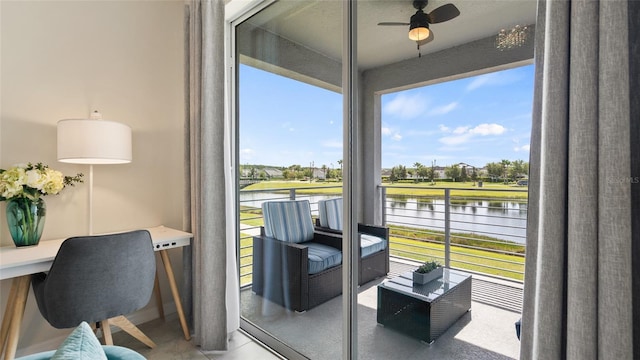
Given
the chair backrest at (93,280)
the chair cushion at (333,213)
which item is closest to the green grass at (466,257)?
the chair cushion at (333,213)

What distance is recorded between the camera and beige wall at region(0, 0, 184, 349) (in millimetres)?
1963

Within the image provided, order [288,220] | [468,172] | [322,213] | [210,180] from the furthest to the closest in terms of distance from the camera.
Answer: [288,220]
[210,180]
[322,213]
[468,172]

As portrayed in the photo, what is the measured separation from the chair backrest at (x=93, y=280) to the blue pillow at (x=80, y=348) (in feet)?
3.00

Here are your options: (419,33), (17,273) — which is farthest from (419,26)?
(17,273)

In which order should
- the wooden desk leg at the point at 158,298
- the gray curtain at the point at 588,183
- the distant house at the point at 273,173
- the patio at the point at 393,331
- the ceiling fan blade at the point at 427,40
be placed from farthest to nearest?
1. the wooden desk leg at the point at 158,298
2. the distant house at the point at 273,173
3. the ceiling fan blade at the point at 427,40
4. the patio at the point at 393,331
5. the gray curtain at the point at 588,183

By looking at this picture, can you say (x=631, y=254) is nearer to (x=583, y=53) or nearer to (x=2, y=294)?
(x=583, y=53)

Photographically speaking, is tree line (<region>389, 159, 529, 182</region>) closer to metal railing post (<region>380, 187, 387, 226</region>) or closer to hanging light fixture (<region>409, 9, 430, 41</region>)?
metal railing post (<region>380, 187, 387, 226</region>)

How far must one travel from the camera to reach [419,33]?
4.60ft

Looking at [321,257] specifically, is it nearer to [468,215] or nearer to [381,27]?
[468,215]

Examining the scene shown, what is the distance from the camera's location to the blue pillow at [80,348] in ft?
2.41

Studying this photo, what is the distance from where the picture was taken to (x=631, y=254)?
750 mm

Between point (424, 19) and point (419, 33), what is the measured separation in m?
0.06

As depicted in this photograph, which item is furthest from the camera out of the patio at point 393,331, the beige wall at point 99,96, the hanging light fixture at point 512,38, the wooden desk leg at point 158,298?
the wooden desk leg at point 158,298

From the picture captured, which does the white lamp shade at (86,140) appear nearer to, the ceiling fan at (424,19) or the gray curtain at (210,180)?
the gray curtain at (210,180)
